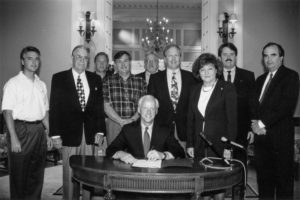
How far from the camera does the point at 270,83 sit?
365 cm

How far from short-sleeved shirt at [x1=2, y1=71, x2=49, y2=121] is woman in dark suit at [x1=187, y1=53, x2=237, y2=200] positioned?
1626mm

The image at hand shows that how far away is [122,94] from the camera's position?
13.6ft

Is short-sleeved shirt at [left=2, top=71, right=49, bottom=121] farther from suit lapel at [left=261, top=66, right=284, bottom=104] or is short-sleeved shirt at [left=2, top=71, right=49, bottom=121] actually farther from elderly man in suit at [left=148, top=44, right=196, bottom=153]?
suit lapel at [left=261, top=66, right=284, bottom=104]

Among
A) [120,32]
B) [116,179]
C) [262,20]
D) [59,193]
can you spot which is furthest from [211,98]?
[120,32]

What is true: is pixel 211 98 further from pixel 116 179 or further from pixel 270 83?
pixel 116 179

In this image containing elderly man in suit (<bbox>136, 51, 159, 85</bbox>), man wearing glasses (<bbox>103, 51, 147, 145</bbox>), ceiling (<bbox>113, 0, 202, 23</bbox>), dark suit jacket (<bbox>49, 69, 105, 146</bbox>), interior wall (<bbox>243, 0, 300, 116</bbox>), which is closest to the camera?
dark suit jacket (<bbox>49, 69, 105, 146</bbox>)

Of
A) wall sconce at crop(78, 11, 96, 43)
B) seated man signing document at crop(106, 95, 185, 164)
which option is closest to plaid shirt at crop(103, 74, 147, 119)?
seated man signing document at crop(106, 95, 185, 164)

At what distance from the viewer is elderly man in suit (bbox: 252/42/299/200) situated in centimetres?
351

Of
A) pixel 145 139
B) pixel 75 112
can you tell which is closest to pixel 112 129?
pixel 75 112

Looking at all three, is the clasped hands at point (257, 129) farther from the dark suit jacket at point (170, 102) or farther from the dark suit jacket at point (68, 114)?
the dark suit jacket at point (68, 114)

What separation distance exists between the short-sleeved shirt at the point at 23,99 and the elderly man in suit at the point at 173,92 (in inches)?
49.7

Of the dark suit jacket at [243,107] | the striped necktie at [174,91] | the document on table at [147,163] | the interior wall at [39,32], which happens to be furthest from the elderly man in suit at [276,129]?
the interior wall at [39,32]

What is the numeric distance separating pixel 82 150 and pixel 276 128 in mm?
2011

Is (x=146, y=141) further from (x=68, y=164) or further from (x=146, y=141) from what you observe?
(x=68, y=164)
